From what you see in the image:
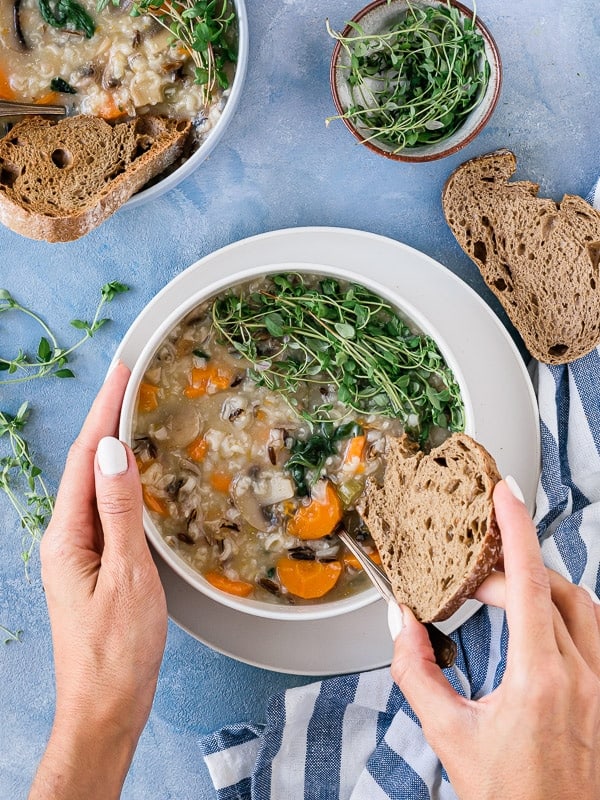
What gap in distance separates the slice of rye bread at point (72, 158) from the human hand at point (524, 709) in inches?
54.1

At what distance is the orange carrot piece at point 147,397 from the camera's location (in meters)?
2.45

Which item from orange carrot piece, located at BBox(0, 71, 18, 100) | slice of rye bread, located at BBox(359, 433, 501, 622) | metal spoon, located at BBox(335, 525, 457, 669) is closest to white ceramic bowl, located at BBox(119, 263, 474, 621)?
metal spoon, located at BBox(335, 525, 457, 669)

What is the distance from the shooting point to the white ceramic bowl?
227 cm

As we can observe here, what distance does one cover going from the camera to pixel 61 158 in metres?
2.46

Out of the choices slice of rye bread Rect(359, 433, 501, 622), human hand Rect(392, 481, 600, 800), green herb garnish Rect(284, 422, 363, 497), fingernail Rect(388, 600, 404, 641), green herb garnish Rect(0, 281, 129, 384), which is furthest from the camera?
green herb garnish Rect(0, 281, 129, 384)

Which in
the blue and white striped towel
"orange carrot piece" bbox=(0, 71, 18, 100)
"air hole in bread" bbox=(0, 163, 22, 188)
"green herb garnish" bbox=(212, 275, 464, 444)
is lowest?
the blue and white striped towel

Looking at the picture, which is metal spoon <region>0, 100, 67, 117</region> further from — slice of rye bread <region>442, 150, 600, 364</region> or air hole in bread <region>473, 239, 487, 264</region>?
air hole in bread <region>473, 239, 487, 264</region>

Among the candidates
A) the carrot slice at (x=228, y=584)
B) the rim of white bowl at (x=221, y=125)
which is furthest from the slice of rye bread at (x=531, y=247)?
the carrot slice at (x=228, y=584)

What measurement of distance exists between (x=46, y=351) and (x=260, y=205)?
0.81 meters

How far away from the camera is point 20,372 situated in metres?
2.68

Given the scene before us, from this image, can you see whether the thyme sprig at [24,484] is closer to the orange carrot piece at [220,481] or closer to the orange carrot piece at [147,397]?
the orange carrot piece at [147,397]

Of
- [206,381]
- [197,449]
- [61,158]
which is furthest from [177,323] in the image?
[61,158]

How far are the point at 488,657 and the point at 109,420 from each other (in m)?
1.33

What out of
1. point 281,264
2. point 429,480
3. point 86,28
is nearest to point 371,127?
point 281,264
